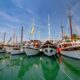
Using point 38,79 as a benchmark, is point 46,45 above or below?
above

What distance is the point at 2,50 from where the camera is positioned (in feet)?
198

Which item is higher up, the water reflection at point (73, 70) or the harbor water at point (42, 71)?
the water reflection at point (73, 70)

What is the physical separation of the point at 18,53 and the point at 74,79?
32.9 m

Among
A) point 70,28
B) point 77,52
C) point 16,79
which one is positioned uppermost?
point 70,28

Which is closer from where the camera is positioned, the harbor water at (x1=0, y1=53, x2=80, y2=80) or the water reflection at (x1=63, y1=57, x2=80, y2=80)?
the water reflection at (x1=63, y1=57, x2=80, y2=80)

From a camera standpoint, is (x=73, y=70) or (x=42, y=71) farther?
(x=42, y=71)

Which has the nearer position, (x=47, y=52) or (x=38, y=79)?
(x=38, y=79)

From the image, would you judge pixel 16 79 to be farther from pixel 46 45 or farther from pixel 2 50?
pixel 2 50

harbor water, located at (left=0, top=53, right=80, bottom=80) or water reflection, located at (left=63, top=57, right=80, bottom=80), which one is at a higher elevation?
water reflection, located at (left=63, top=57, right=80, bottom=80)

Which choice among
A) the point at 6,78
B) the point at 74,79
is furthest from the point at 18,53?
the point at 74,79

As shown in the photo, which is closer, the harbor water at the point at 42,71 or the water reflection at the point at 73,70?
the water reflection at the point at 73,70

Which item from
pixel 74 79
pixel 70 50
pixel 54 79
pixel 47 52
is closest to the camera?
pixel 74 79

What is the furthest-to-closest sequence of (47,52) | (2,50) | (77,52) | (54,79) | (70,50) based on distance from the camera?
(2,50) → (47,52) → (70,50) → (77,52) → (54,79)

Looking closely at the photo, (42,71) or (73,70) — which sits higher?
(73,70)
